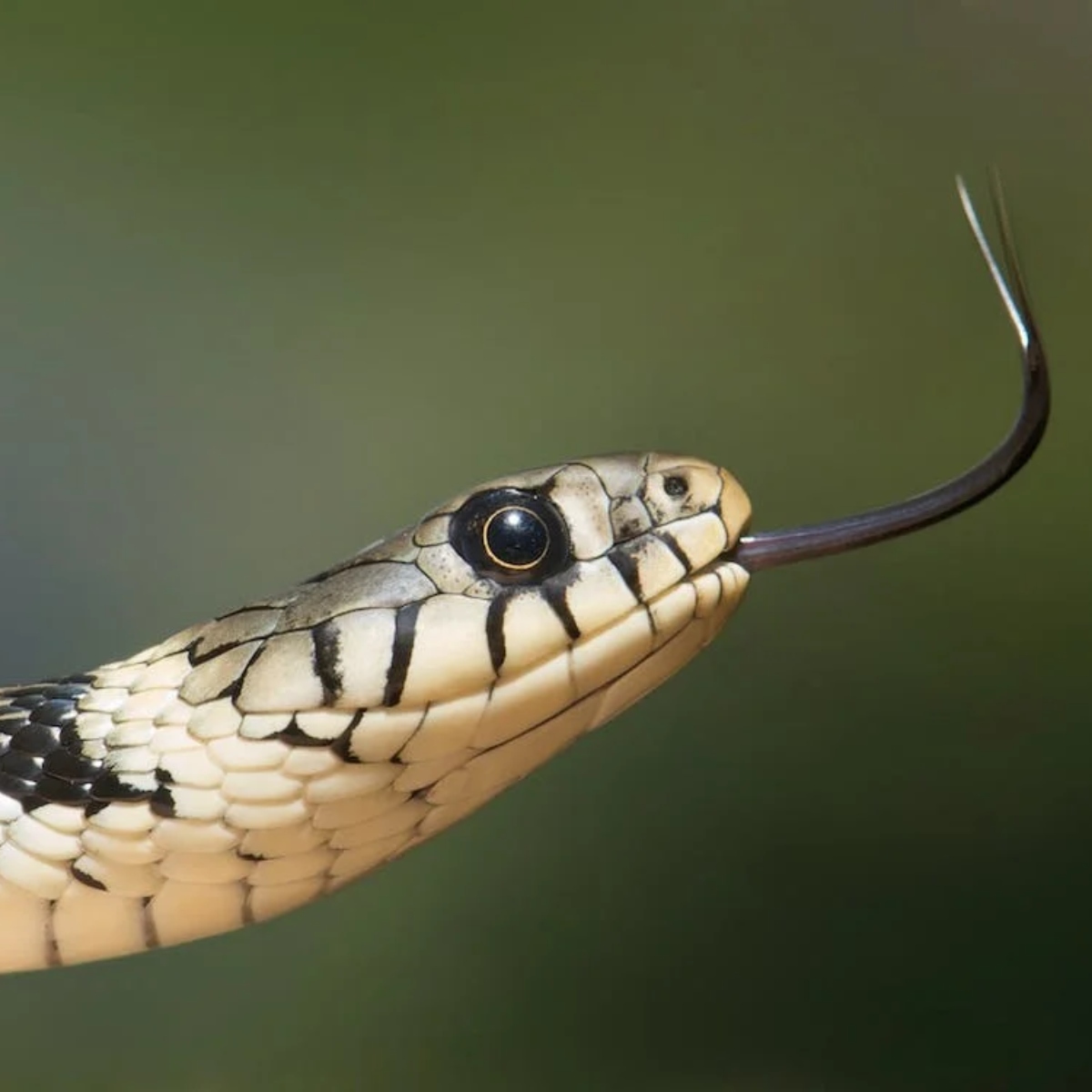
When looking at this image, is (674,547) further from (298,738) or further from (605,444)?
(605,444)

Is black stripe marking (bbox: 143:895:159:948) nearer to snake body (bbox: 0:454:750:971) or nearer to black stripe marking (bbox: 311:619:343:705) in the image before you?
snake body (bbox: 0:454:750:971)

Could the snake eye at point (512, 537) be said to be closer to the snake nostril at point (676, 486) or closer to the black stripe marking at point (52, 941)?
the snake nostril at point (676, 486)

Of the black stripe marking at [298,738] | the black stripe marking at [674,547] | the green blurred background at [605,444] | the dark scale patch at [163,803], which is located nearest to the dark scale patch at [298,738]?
the black stripe marking at [298,738]

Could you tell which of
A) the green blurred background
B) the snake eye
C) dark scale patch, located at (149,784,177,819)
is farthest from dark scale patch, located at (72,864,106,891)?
the green blurred background

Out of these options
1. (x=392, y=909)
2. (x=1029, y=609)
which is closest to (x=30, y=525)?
(x=392, y=909)

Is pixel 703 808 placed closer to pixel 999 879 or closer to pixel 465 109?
pixel 999 879
